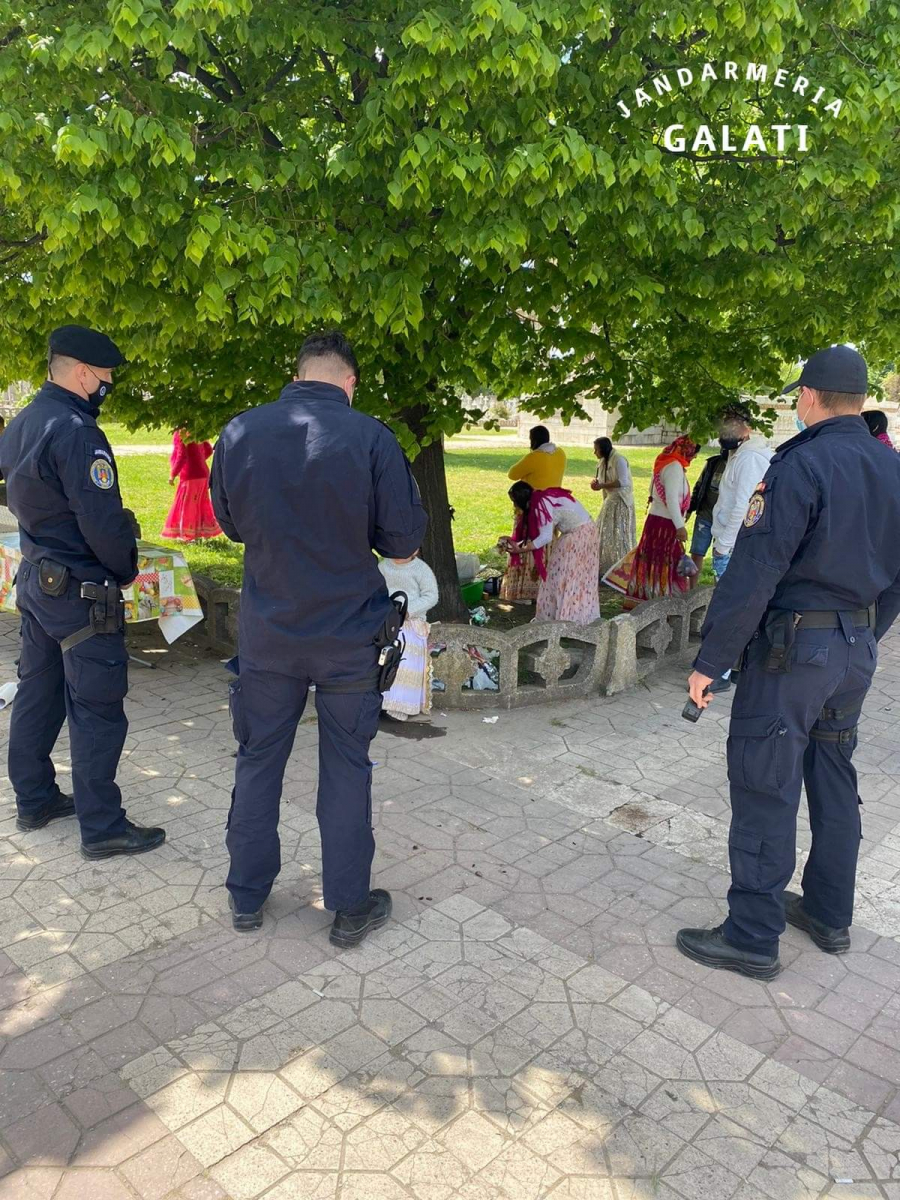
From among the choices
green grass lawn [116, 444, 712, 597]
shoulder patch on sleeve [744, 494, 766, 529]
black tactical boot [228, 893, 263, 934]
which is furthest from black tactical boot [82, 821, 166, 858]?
green grass lawn [116, 444, 712, 597]

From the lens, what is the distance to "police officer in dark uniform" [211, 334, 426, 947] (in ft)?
10.3

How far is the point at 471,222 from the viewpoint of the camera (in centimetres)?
462

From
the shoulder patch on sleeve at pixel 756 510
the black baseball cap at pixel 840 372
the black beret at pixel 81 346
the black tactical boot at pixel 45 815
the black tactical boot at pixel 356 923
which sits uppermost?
the black beret at pixel 81 346

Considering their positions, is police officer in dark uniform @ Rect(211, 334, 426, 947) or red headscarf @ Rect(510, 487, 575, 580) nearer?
police officer in dark uniform @ Rect(211, 334, 426, 947)

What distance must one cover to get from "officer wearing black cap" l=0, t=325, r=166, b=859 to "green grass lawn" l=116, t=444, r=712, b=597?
4883 millimetres

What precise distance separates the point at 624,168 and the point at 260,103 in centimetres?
204

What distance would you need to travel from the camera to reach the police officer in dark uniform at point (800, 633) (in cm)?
310

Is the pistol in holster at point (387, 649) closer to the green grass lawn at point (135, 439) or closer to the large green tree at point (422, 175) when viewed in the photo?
the large green tree at point (422, 175)

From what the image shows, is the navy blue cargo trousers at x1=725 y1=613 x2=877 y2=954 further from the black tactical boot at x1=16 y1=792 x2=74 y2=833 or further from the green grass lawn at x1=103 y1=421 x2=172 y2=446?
the green grass lawn at x1=103 y1=421 x2=172 y2=446

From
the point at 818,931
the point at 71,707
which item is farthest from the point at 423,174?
the point at 818,931

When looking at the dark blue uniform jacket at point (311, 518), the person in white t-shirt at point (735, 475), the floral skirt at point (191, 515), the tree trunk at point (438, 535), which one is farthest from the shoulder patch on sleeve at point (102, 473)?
the floral skirt at point (191, 515)

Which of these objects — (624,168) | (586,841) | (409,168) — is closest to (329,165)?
(409,168)

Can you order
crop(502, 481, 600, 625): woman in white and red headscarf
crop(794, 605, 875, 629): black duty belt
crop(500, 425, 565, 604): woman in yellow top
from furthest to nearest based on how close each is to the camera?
crop(500, 425, 565, 604): woman in yellow top < crop(502, 481, 600, 625): woman in white and red headscarf < crop(794, 605, 875, 629): black duty belt

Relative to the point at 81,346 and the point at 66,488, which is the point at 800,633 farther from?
the point at 81,346
